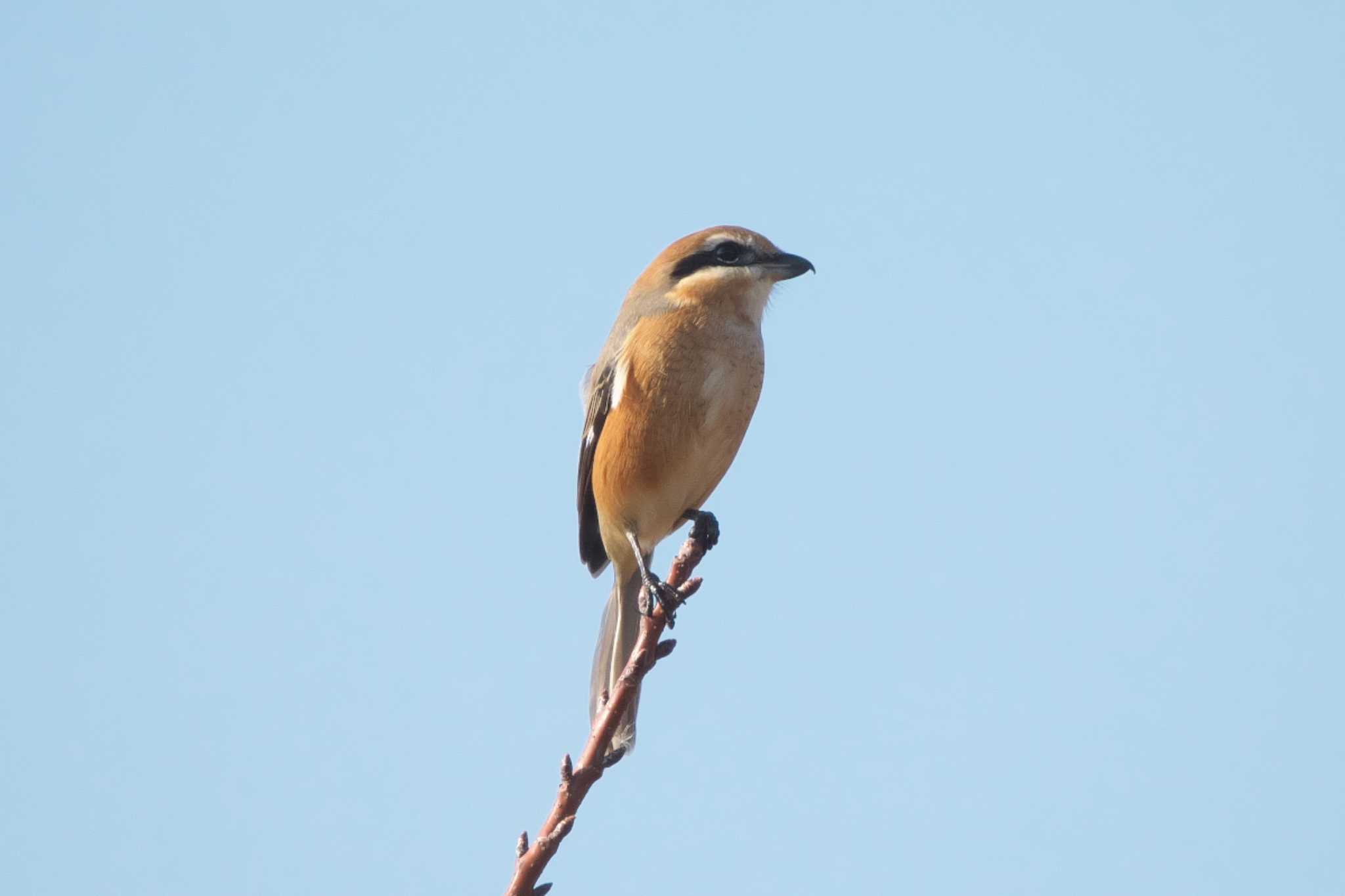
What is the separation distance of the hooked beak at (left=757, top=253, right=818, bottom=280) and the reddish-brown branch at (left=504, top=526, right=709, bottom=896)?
2057 millimetres

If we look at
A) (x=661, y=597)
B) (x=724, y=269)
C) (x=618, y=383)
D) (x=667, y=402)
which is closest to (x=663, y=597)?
(x=661, y=597)

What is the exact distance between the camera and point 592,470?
5637 mm

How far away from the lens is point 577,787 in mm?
3156

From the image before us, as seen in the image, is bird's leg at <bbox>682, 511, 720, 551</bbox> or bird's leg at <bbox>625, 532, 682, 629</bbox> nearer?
bird's leg at <bbox>625, 532, 682, 629</bbox>

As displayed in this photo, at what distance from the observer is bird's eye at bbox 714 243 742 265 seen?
5723 millimetres

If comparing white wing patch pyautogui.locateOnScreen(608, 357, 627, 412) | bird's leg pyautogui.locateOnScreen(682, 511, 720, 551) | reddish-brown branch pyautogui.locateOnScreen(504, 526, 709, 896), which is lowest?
reddish-brown branch pyautogui.locateOnScreen(504, 526, 709, 896)

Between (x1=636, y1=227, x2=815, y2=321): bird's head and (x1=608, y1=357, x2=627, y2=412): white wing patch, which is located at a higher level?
(x1=636, y1=227, x2=815, y2=321): bird's head

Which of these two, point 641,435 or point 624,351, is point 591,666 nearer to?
point 641,435

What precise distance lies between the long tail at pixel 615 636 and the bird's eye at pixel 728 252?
4.61ft

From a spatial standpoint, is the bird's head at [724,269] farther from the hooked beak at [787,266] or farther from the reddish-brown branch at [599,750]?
the reddish-brown branch at [599,750]

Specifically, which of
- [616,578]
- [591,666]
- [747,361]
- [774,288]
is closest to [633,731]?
[591,666]

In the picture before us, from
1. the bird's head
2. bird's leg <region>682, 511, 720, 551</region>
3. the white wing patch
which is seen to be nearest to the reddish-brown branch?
Answer: bird's leg <region>682, 511, 720, 551</region>

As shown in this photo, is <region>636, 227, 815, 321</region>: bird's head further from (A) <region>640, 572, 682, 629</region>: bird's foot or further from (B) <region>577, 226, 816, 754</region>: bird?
(A) <region>640, 572, 682, 629</region>: bird's foot

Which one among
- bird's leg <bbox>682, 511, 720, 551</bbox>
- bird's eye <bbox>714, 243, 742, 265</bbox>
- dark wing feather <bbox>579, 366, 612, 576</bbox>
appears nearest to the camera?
bird's leg <bbox>682, 511, 720, 551</bbox>
